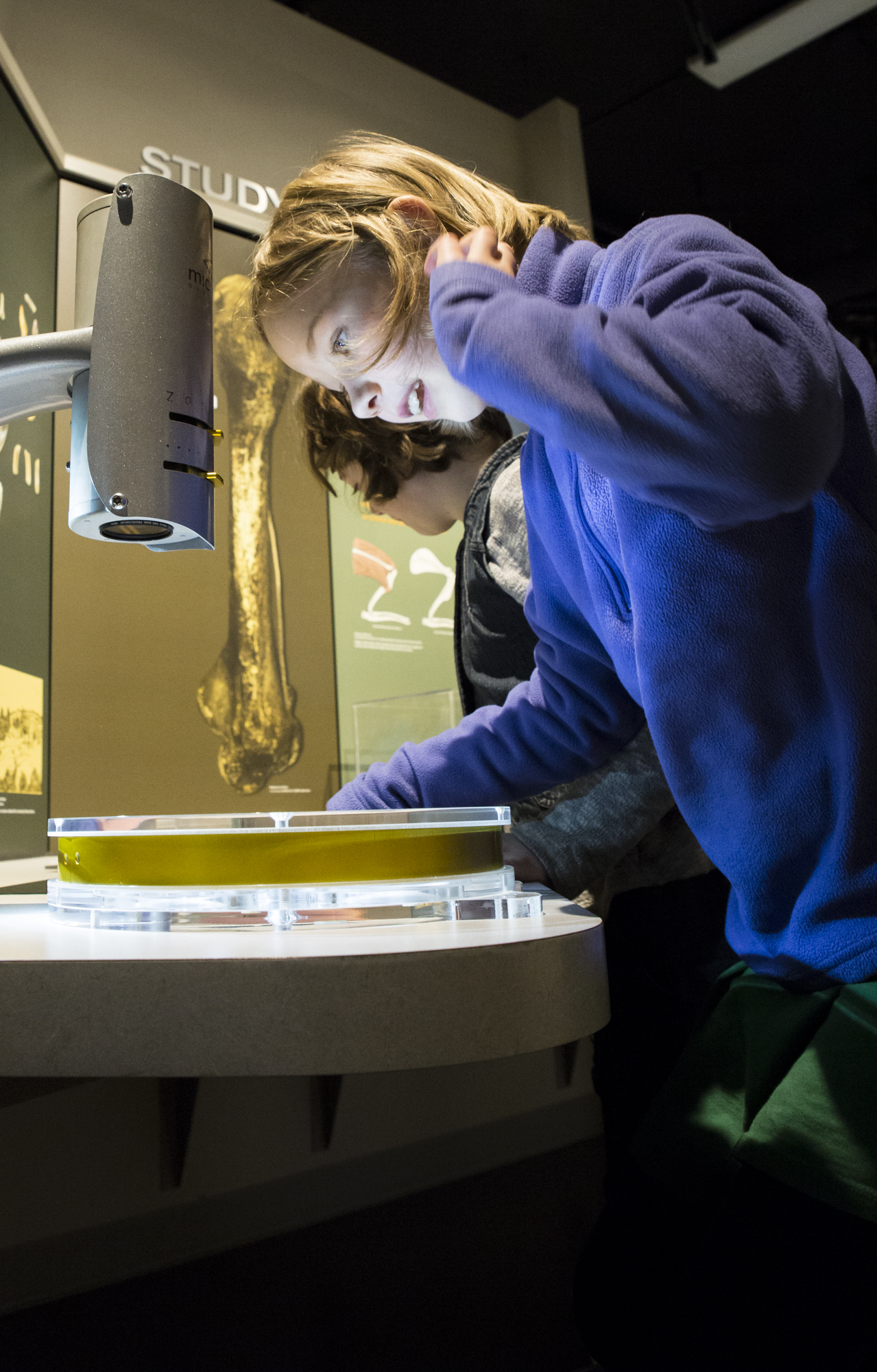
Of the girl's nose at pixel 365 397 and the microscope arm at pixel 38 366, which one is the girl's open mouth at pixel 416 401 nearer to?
the girl's nose at pixel 365 397

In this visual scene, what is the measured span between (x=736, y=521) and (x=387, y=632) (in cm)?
161

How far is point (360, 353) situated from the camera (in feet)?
3.14

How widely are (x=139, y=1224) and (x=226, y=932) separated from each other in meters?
1.15

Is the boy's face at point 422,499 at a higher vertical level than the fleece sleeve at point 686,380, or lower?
higher

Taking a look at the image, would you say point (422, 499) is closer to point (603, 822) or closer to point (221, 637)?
point (221, 637)

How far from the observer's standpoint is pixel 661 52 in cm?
337

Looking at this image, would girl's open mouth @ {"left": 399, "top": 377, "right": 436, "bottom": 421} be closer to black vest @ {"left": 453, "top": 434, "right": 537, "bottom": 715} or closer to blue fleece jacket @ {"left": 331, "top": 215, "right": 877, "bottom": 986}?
black vest @ {"left": 453, "top": 434, "right": 537, "bottom": 715}

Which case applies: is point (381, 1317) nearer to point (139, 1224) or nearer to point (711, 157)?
point (139, 1224)

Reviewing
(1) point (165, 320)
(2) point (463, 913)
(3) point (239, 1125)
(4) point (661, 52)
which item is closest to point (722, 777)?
(2) point (463, 913)

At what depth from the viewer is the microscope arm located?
642mm

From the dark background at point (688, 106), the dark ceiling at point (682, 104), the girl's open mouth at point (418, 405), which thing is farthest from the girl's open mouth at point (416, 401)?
the dark ceiling at point (682, 104)

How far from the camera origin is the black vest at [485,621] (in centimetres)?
113

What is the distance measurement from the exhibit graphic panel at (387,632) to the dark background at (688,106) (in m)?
1.09

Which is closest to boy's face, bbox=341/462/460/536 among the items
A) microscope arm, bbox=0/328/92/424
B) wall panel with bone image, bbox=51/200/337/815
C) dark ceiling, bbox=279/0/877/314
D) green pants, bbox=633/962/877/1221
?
wall panel with bone image, bbox=51/200/337/815
